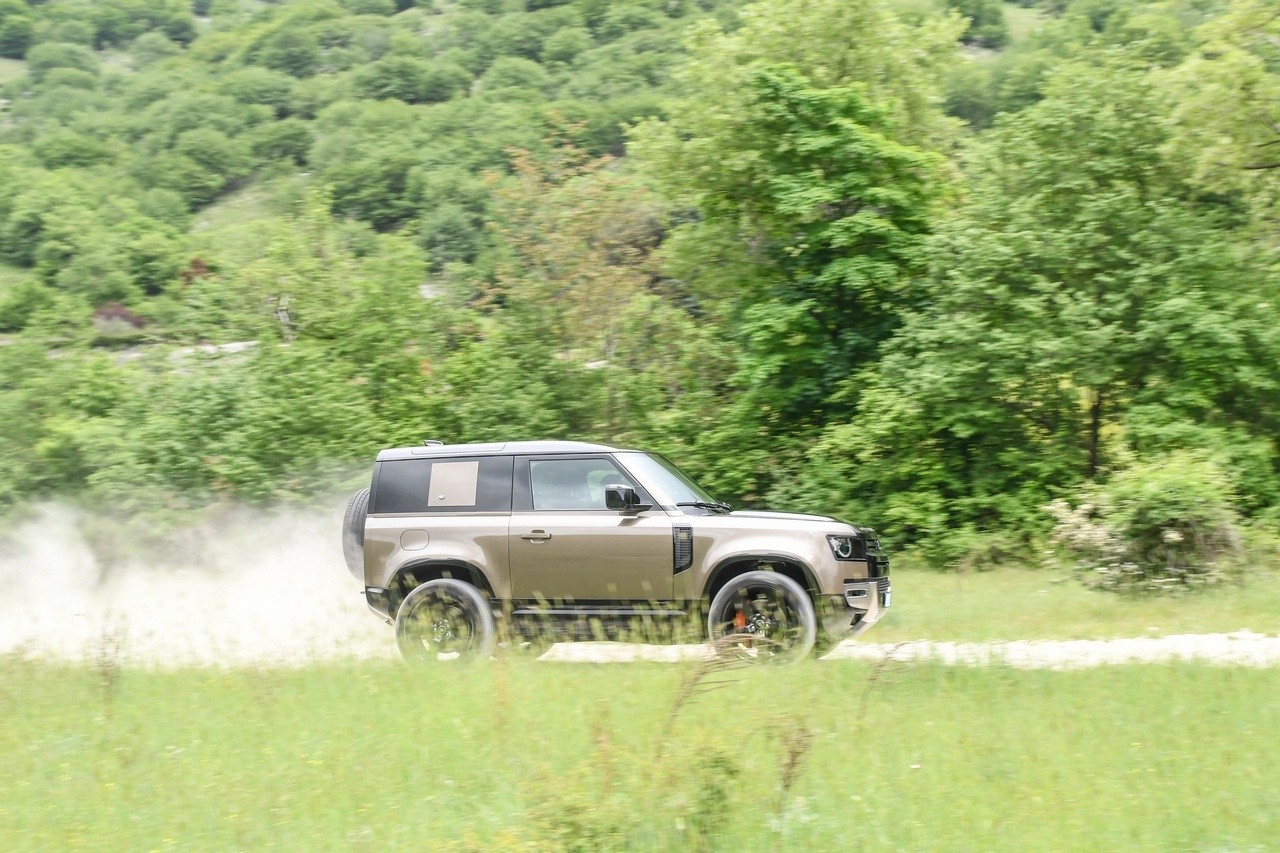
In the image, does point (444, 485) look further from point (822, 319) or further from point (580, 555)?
point (822, 319)

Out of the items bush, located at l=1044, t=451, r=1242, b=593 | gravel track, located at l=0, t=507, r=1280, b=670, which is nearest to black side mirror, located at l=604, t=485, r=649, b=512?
gravel track, located at l=0, t=507, r=1280, b=670

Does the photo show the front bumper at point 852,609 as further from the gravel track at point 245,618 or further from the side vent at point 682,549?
the side vent at point 682,549

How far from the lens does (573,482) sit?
1059 cm

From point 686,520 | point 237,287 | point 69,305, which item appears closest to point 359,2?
point 69,305

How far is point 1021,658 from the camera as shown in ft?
30.6

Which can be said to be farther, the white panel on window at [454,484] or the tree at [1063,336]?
the tree at [1063,336]

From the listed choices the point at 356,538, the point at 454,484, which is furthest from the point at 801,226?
the point at 356,538

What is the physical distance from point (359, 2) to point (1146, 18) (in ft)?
489

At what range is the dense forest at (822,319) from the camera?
17.1 m

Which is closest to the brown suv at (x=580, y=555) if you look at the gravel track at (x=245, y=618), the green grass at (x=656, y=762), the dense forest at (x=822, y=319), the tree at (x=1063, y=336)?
the gravel track at (x=245, y=618)

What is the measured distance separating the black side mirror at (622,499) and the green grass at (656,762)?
1.76 m

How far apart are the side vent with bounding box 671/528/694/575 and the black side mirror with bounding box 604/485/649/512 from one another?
1.35ft

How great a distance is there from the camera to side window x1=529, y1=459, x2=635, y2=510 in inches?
413

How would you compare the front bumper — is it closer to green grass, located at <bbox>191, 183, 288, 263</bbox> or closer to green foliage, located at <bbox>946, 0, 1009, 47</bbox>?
green grass, located at <bbox>191, 183, 288, 263</bbox>
